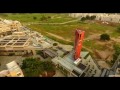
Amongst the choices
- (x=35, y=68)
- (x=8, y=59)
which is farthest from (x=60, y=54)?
(x=8, y=59)

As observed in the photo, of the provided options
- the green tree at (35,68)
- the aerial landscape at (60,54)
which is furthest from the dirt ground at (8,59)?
the green tree at (35,68)

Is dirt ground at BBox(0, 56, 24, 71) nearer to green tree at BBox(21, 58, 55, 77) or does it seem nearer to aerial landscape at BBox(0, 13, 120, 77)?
aerial landscape at BBox(0, 13, 120, 77)

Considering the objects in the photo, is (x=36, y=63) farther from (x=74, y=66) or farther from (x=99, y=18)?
(x=99, y=18)

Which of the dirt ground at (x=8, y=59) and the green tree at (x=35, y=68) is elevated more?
the green tree at (x=35, y=68)

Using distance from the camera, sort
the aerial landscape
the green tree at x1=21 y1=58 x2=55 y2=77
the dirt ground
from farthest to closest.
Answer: the dirt ground → the aerial landscape → the green tree at x1=21 y1=58 x2=55 y2=77

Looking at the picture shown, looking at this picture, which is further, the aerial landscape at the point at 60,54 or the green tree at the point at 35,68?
the aerial landscape at the point at 60,54

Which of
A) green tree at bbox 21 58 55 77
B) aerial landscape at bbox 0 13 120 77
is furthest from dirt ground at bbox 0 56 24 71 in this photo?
green tree at bbox 21 58 55 77

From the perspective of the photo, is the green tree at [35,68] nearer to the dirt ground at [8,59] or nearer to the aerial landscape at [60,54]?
the aerial landscape at [60,54]

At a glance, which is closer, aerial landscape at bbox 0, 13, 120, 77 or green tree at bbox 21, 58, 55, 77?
green tree at bbox 21, 58, 55, 77

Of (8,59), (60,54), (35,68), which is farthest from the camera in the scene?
(60,54)

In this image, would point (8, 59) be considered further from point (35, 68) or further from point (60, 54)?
point (60, 54)

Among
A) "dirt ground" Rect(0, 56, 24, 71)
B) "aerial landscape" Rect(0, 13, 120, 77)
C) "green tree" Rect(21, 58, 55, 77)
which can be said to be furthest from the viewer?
"dirt ground" Rect(0, 56, 24, 71)

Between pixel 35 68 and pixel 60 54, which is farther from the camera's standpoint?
pixel 60 54
